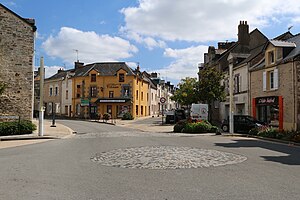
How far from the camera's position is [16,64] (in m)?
23.6

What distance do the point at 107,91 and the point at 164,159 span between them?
1611 inches

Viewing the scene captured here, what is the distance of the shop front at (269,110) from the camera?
24.4 meters

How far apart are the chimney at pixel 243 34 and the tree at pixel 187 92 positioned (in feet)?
22.5

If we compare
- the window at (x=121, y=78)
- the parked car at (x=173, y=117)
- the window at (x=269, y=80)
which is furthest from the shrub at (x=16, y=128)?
the window at (x=121, y=78)

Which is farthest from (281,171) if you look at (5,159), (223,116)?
(223,116)

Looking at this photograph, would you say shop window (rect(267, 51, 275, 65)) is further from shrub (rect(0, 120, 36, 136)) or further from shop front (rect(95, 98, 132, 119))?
shop front (rect(95, 98, 132, 119))

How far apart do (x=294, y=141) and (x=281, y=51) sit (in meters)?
10.6

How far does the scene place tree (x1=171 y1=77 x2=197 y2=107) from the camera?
1408 inches

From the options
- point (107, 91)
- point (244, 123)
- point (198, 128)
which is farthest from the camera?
point (107, 91)

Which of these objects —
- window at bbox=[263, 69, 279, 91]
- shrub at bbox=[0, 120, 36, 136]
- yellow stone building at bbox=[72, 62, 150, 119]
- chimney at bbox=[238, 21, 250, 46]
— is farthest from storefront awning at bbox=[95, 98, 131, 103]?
shrub at bbox=[0, 120, 36, 136]

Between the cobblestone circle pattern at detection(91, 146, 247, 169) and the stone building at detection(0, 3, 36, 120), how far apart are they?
1380cm

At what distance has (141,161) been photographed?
10062 mm

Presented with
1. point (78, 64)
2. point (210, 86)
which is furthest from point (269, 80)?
point (78, 64)

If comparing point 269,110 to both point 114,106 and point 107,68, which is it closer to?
point 114,106
